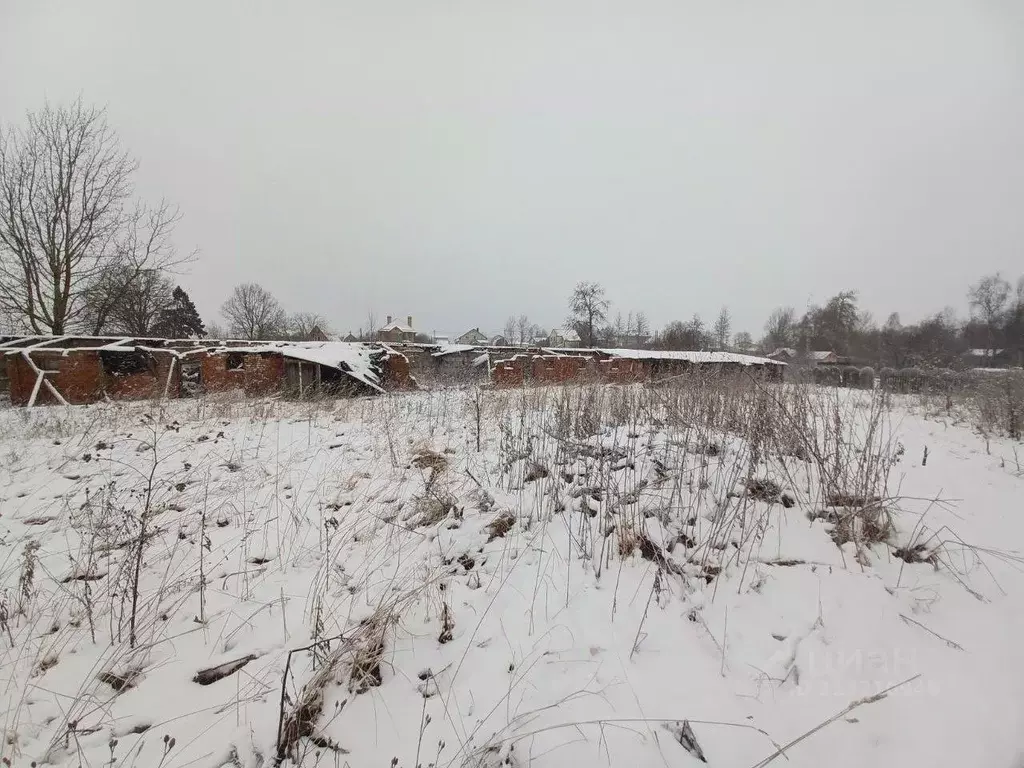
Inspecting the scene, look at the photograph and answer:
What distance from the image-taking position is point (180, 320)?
4019 cm

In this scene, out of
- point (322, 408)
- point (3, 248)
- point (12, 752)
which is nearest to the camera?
point (12, 752)

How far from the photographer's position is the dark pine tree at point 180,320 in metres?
36.2

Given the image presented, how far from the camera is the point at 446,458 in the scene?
471 centimetres

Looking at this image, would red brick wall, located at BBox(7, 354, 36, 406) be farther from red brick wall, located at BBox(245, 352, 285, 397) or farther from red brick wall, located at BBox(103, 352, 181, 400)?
red brick wall, located at BBox(245, 352, 285, 397)

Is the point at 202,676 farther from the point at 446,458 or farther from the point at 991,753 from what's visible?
the point at 991,753

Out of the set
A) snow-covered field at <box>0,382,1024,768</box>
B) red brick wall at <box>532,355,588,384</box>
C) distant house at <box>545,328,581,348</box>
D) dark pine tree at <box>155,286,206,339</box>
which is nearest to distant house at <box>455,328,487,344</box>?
distant house at <box>545,328,581,348</box>

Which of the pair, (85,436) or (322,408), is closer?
(85,436)

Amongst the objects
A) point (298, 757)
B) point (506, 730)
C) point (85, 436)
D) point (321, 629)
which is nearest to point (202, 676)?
point (321, 629)

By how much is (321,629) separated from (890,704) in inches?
105

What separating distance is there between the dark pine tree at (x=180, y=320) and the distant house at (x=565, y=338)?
42.3 m

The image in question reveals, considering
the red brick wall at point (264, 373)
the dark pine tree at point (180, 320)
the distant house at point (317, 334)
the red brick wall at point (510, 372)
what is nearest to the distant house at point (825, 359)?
the red brick wall at point (510, 372)

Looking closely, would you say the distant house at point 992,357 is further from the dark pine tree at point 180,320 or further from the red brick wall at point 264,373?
the dark pine tree at point 180,320

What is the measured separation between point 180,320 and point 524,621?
172 feet

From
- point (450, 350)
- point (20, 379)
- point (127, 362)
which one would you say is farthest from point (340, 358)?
point (450, 350)
